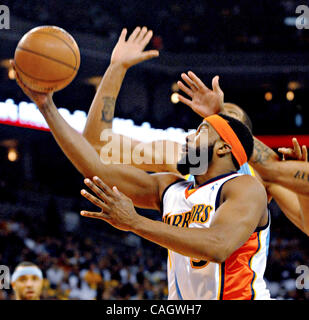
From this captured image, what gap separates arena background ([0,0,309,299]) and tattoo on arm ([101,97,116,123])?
1081cm

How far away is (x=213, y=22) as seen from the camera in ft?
61.9

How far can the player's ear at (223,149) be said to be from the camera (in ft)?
11.0

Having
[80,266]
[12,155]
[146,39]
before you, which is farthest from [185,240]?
[12,155]

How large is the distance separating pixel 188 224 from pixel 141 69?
52.1ft

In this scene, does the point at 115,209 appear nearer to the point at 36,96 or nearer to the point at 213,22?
the point at 36,96

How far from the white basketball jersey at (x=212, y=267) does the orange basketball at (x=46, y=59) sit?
111cm

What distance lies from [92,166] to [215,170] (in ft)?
2.57

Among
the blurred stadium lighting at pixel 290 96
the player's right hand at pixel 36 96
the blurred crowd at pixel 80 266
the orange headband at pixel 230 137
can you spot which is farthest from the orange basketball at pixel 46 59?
the blurred stadium lighting at pixel 290 96

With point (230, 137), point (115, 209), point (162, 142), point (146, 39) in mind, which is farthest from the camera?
point (162, 142)

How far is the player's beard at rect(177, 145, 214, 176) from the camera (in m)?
3.35

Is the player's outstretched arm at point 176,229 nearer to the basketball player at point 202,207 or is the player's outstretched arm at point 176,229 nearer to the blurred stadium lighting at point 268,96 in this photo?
the basketball player at point 202,207

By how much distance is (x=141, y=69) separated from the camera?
1861cm

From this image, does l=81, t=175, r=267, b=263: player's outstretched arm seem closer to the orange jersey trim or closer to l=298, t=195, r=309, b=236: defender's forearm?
the orange jersey trim
